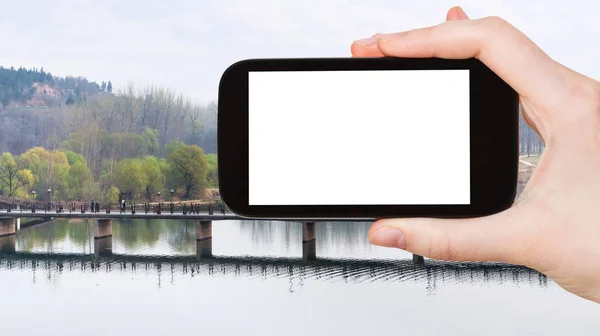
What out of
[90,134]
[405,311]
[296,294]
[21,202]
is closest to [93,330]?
[296,294]

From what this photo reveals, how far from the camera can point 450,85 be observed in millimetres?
1627

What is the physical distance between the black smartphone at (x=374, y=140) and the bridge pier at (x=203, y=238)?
2771 cm

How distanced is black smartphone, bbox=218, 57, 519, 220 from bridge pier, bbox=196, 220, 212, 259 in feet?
90.9

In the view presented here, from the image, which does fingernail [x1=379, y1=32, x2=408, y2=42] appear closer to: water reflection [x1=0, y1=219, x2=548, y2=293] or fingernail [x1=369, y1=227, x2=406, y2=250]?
fingernail [x1=369, y1=227, x2=406, y2=250]

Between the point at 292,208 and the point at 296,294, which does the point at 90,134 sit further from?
the point at 292,208

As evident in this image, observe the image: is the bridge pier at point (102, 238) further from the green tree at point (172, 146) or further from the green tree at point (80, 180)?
the green tree at point (172, 146)

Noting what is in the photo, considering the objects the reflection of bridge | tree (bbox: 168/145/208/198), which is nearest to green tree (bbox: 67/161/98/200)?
tree (bbox: 168/145/208/198)

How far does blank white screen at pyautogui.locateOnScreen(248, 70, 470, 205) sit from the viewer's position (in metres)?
1.60

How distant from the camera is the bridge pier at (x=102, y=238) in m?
29.1

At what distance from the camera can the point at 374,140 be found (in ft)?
5.25

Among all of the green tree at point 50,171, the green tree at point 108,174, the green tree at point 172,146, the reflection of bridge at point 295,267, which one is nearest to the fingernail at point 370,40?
the reflection of bridge at point 295,267

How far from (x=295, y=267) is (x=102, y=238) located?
9.62m

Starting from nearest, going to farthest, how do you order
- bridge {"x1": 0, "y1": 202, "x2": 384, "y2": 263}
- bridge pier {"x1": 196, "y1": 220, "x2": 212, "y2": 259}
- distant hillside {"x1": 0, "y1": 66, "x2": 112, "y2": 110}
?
bridge {"x1": 0, "y1": 202, "x2": 384, "y2": 263}, bridge pier {"x1": 196, "y1": 220, "x2": 212, "y2": 259}, distant hillside {"x1": 0, "y1": 66, "x2": 112, "y2": 110}

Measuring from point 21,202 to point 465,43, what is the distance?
35.5m
